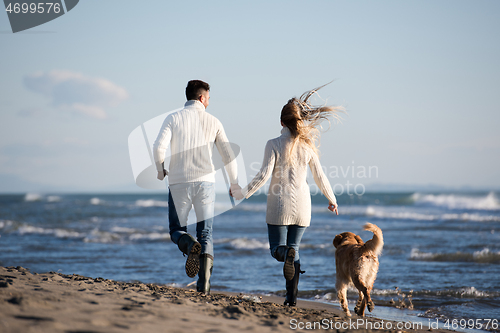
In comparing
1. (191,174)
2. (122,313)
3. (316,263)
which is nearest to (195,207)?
(191,174)

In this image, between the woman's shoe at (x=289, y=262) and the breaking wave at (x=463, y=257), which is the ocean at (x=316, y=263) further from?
the woman's shoe at (x=289, y=262)

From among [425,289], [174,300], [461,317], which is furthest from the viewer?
[425,289]

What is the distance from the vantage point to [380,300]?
17.1 ft

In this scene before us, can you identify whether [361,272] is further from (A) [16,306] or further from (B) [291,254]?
(A) [16,306]

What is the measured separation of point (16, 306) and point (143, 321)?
80 cm

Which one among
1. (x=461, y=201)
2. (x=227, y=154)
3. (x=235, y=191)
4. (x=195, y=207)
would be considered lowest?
(x=461, y=201)

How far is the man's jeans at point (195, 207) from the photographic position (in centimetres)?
379

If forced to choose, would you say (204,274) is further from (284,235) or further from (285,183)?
(285,183)

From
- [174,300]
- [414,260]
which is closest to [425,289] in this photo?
[414,260]

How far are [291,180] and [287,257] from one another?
76 cm

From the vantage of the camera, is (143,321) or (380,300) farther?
(380,300)

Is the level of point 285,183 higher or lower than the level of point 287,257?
higher

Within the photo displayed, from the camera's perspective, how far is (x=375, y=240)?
143 inches

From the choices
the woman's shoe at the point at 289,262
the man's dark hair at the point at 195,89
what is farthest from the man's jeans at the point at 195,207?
the man's dark hair at the point at 195,89
